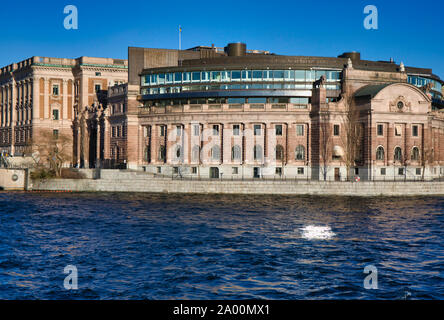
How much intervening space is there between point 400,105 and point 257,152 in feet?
86.8

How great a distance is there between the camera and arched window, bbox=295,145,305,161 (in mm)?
97438

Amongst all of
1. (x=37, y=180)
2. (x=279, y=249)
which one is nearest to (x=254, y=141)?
(x=37, y=180)

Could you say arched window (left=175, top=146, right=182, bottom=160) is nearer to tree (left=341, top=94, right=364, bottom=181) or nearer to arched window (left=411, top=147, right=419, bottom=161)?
tree (left=341, top=94, right=364, bottom=181)

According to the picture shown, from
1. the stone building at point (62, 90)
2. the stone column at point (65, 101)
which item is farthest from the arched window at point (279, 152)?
the stone column at point (65, 101)

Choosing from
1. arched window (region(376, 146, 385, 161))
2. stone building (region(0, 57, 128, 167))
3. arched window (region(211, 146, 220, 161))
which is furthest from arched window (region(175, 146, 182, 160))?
stone building (region(0, 57, 128, 167))

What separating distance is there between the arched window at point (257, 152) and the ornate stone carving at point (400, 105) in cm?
2410

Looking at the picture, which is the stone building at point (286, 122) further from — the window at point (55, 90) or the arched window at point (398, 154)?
the window at point (55, 90)

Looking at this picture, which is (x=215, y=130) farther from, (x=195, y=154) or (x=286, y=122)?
(x=286, y=122)

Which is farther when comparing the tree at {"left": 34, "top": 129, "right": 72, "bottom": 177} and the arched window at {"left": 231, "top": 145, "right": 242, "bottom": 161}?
the arched window at {"left": 231, "top": 145, "right": 242, "bottom": 161}

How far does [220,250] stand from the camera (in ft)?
123

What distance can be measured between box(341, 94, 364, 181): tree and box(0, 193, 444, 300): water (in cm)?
2608

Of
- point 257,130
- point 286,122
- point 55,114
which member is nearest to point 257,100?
point 257,130
